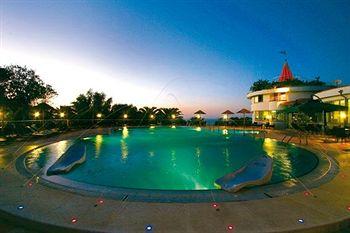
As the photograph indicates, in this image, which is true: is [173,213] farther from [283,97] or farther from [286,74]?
[286,74]

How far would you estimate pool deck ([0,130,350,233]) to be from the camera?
3658 millimetres

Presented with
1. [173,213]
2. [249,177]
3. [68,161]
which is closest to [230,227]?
[173,213]

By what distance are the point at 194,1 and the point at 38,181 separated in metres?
20.3

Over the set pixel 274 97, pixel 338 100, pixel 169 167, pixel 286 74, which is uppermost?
pixel 286 74

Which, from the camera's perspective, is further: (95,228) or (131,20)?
(131,20)

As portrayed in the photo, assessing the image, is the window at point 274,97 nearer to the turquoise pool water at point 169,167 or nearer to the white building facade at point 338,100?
the white building facade at point 338,100

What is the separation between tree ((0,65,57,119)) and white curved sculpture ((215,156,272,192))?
28.3m

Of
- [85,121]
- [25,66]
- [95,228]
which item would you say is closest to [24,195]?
[95,228]

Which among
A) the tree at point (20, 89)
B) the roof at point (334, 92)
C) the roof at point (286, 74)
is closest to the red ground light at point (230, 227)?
the roof at point (334, 92)

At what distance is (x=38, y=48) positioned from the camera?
22.9m

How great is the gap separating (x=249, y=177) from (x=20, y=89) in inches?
1289

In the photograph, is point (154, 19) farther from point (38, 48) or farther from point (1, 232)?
point (1, 232)

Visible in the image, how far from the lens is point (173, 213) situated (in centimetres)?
414

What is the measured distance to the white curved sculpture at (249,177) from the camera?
18.3 ft
